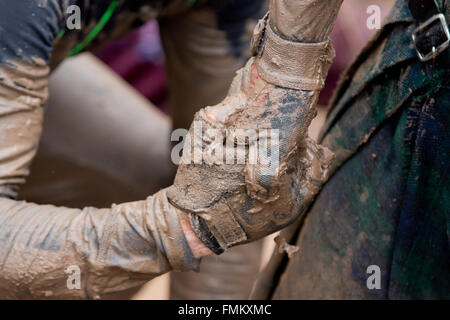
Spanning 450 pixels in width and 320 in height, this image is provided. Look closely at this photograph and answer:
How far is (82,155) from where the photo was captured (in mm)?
1602

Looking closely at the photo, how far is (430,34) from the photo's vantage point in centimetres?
72

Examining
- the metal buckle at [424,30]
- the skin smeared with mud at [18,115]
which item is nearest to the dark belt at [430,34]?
the metal buckle at [424,30]

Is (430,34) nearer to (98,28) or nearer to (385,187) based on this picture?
(385,187)

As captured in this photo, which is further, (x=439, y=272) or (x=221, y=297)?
(x=221, y=297)

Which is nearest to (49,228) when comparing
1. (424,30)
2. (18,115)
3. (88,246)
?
(88,246)

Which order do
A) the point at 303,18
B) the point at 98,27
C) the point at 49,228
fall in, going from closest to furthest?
1. the point at 303,18
2. the point at 49,228
3. the point at 98,27

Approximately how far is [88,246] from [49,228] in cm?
5

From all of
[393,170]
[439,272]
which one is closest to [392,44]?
[393,170]

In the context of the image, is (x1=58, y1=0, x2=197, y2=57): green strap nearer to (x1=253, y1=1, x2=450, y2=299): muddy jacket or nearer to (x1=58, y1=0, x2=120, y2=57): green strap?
(x1=58, y1=0, x2=120, y2=57): green strap

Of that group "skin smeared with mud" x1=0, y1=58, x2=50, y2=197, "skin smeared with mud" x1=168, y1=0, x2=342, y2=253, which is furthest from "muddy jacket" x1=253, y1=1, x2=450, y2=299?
"skin smeared with mud" x1=0, y1=58, x2=50, y2=197

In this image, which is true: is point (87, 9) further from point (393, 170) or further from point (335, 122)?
point (393, 170)

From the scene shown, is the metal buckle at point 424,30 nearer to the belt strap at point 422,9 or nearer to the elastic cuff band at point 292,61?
the belt strap at point 422,9

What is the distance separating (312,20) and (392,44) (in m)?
0.21

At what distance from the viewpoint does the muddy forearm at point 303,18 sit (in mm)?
636
